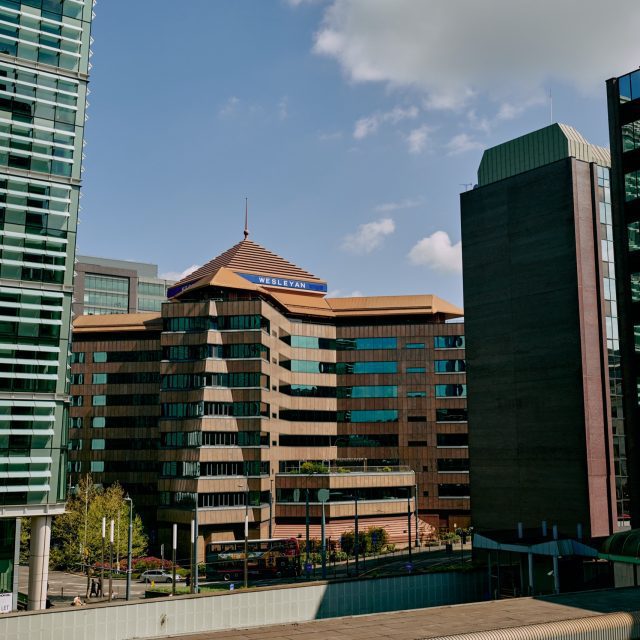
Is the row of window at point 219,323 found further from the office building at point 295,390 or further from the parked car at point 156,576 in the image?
the parked car at point 156,576

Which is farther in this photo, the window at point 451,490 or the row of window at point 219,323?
the window at point 451,490

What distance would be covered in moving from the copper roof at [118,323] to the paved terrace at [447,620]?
289 ft

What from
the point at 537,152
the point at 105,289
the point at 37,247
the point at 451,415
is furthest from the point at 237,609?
the point at 105,289

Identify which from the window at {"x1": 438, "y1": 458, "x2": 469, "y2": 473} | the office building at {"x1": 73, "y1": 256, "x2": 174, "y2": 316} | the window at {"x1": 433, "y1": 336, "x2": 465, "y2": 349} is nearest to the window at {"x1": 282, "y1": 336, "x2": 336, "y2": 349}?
the window at {"x1": 433, "y1": 336, "x2": 465, "y2": 349}

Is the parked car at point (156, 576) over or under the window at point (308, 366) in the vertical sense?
under

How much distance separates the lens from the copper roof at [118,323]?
119m

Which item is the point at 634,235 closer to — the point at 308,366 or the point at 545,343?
the point at 545,343

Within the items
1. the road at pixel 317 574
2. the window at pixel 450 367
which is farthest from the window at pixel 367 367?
the road at pixel 317 574

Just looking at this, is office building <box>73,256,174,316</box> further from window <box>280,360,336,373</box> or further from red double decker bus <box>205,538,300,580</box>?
red double decker bus <box>205,538,300,580</box>

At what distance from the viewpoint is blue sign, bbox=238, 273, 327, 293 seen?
114375 mm

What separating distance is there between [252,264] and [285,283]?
5.97 meters

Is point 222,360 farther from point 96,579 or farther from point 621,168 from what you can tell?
point 621,168

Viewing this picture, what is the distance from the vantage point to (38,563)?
54.0 m

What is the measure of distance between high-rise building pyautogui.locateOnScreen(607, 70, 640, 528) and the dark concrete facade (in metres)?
4.33
